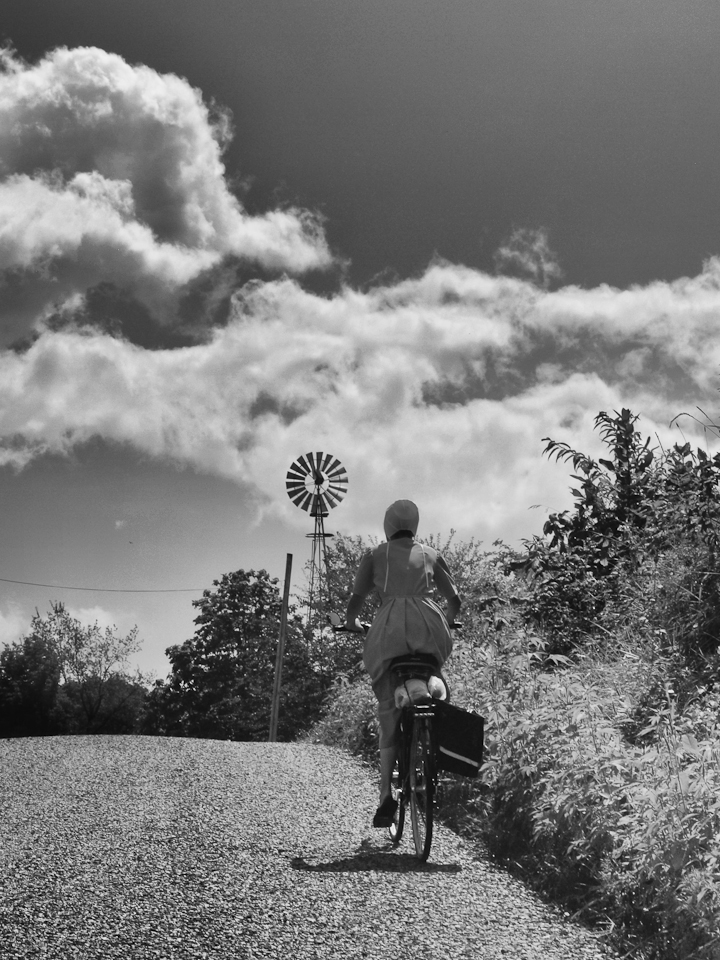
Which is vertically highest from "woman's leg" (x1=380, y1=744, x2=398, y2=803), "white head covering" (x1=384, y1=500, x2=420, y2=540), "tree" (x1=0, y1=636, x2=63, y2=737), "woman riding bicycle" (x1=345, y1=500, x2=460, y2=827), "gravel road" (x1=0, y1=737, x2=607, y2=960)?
"tree" (x1=0, y1=636, x2=63, y2=737)

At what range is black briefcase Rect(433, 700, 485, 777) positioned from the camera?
4.95 m

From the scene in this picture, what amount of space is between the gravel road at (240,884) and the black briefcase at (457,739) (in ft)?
1.93

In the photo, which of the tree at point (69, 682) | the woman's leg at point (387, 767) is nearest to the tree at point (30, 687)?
the tree at point (69, 682)

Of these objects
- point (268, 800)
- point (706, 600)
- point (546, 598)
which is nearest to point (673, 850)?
point (268, 800)

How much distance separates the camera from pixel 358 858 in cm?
517

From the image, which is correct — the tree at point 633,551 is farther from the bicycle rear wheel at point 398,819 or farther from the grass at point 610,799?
the bicycle rear wheel at point 398,819

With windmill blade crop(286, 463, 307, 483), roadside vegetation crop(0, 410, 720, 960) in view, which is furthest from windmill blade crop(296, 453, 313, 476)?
roadside vegetation crop(0, 410, 720, 960)

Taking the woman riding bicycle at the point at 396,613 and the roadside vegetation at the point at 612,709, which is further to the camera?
the woman riding bicycle at the point at 396,613

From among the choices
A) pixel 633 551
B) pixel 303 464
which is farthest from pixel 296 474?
pixel 633 551

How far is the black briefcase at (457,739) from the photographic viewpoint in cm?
495

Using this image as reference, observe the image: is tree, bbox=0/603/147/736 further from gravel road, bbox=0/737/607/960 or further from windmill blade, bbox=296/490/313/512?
gravel road, bbox=0/737/607/960

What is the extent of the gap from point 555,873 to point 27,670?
43474 millimetres

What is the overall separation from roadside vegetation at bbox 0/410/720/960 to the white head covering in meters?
1.58

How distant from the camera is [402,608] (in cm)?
550
